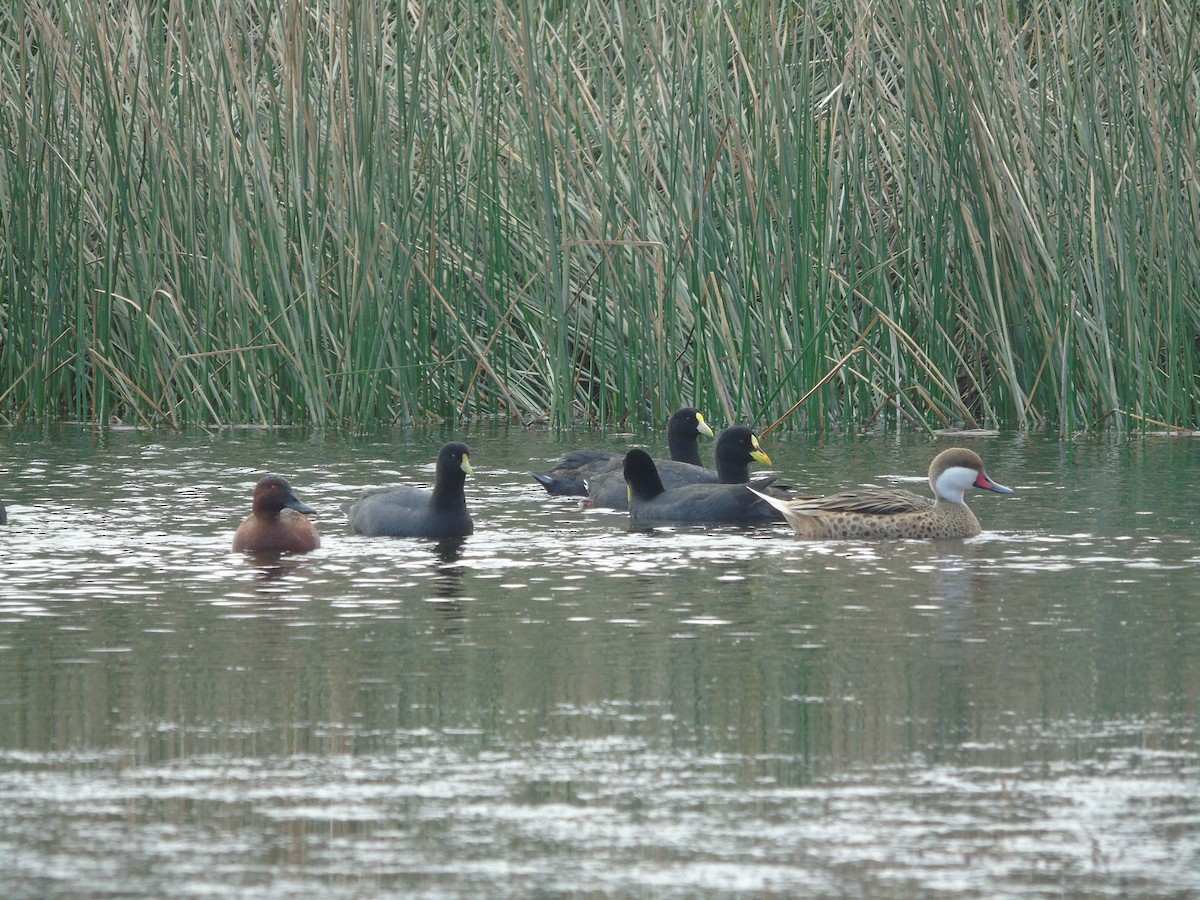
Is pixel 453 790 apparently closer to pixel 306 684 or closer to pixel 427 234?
pixel 306 684

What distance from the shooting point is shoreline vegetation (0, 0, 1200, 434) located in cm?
1328

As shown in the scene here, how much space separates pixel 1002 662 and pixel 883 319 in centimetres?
733

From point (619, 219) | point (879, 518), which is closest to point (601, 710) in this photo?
point (879, 518)

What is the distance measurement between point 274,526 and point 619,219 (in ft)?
19.1

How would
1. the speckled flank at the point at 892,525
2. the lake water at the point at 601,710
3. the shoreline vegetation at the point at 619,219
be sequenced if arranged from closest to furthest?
the lake water at the point at 601,710 → the speckled flank at the point at 892,525 → the shoreline vegetation at the point at 619,219

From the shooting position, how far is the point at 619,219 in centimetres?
1469

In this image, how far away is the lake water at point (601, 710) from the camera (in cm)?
446

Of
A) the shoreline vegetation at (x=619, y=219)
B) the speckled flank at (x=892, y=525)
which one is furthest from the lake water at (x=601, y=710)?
the shoreline vegetation at (x=619, y=219)

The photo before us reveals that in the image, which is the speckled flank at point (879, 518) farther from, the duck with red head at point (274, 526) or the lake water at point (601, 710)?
the duck with red head at point (274, 526)

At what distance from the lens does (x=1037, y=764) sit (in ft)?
17.1

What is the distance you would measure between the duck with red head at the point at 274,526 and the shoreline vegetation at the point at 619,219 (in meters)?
4.39

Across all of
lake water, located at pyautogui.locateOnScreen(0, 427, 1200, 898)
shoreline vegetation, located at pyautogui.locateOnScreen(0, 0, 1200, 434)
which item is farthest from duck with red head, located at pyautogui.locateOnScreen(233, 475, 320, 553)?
shoreline vegetation, located at pyautogui.locateOnScreen(0, 0, 1200, 434)

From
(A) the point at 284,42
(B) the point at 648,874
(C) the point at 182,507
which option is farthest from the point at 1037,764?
(A) the point at 284,42

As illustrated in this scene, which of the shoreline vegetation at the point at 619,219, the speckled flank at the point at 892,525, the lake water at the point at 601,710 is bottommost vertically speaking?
the lake water at the point at 601,710
